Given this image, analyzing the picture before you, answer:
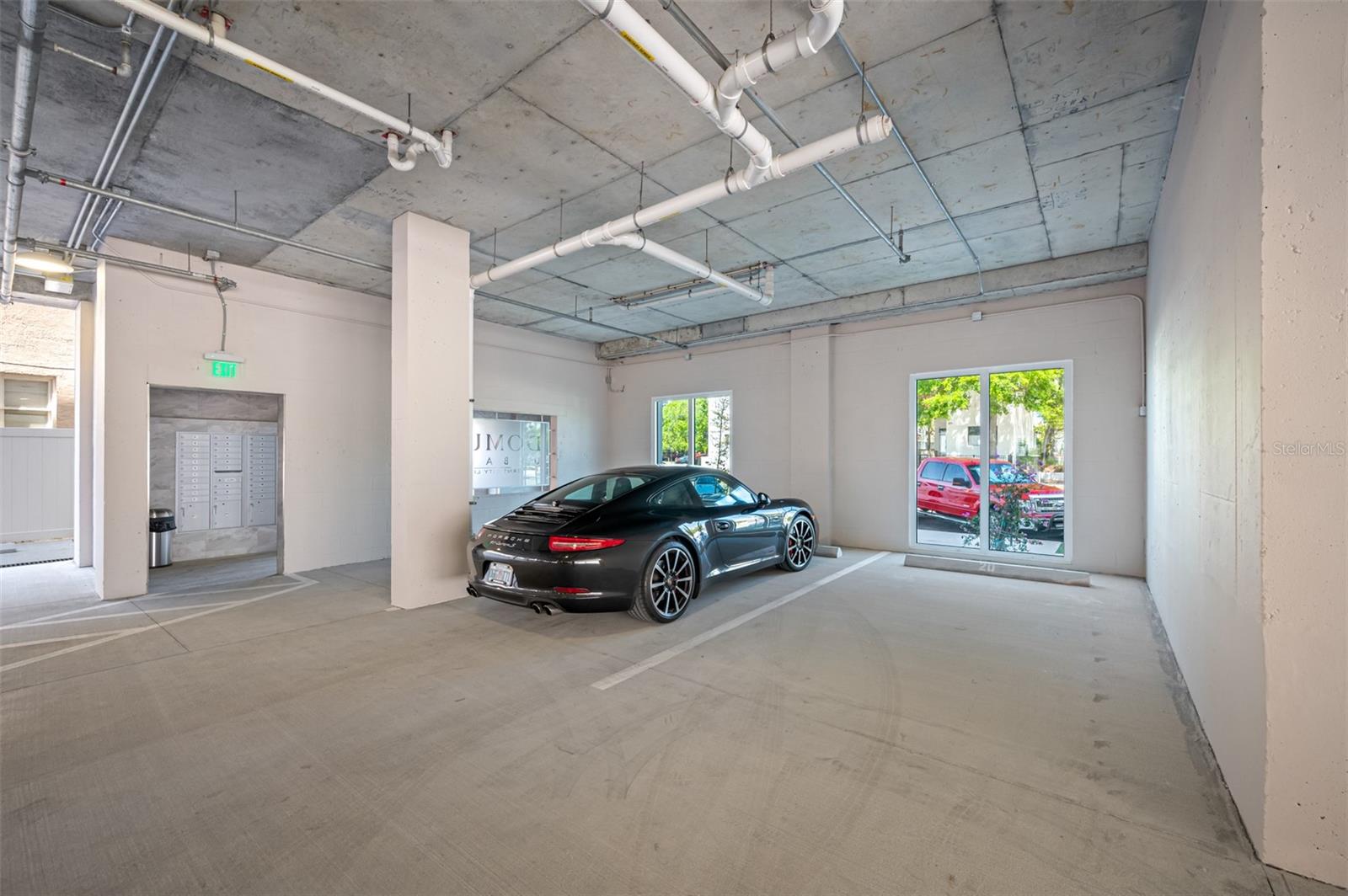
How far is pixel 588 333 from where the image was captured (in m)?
10.2

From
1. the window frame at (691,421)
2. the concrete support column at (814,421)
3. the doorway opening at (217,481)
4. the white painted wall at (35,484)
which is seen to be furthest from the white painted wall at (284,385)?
the concrete support column at (814,421)

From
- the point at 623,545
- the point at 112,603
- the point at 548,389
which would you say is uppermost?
the point at 548,389

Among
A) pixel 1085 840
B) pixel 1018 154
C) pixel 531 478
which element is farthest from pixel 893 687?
pixel 531 478

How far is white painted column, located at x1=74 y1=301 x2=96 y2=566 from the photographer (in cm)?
699

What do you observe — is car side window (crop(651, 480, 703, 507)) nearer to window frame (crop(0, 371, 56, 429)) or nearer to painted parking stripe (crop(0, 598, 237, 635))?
painted parking stripe (crop(0, 598, 237, 635))

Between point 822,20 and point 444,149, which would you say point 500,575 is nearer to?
point 444,149

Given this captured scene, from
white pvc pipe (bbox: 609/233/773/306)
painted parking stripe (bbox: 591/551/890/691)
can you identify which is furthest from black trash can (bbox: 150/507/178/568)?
painted parking stripe (bbox: 591/551/890/691)

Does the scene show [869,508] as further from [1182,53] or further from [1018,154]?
[1182,53]

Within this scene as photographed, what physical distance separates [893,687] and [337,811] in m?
2.81

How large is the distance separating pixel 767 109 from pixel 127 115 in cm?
401

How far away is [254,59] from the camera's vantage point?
273 centimetres

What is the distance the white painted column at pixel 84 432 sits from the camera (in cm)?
699

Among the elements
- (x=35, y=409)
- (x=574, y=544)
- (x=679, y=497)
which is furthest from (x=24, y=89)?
(x=35, y=409)

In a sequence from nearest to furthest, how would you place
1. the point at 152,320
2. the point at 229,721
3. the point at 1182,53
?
the point at 229,721 → the point at 1182,53 → the point at 152,320
